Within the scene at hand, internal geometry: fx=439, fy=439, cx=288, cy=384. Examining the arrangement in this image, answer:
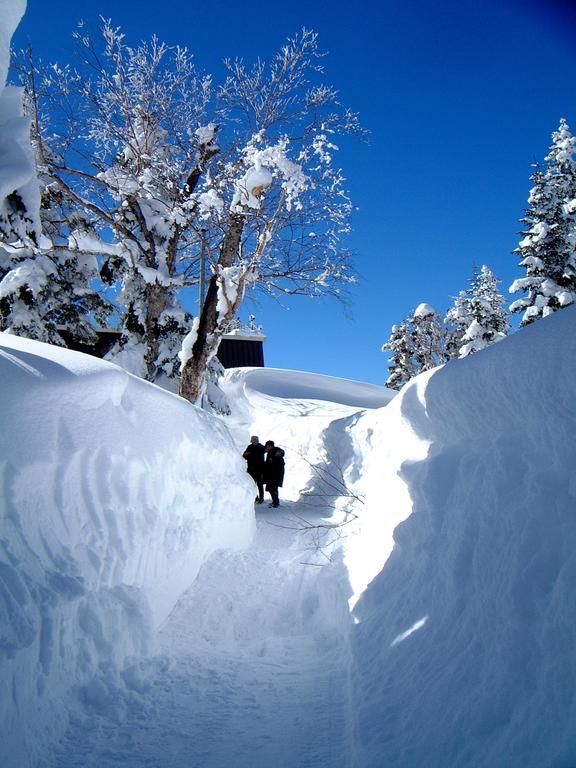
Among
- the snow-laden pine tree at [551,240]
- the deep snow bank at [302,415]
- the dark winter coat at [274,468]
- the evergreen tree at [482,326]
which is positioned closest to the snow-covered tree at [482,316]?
the evergreen tree at [482,326]

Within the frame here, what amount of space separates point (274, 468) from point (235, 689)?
21.5ft

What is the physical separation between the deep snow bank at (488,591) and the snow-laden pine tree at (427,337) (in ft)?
68.1

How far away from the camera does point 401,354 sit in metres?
34.2

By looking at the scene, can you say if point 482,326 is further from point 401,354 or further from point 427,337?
point 401,354

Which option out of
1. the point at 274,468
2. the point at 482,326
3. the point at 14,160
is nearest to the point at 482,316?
the point at 482,326

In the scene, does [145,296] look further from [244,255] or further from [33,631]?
[33,631]

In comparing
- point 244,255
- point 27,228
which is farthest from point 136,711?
point 244,255

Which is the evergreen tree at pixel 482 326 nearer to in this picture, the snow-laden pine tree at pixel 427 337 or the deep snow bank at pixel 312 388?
the snow-laden pine tree at pixel 427 337

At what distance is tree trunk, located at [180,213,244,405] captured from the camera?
9406 millimetres

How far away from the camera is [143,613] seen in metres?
3.46

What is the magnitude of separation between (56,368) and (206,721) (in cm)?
282

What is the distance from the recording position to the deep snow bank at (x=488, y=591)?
71.5 inches

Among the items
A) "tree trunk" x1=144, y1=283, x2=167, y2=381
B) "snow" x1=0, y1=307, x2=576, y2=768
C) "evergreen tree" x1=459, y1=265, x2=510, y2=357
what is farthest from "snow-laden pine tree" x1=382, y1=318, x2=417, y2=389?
"snow" x1=0, y1=307, x2=576, y2=768

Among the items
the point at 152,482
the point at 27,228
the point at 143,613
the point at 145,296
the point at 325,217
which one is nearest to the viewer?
the point at 143,613
